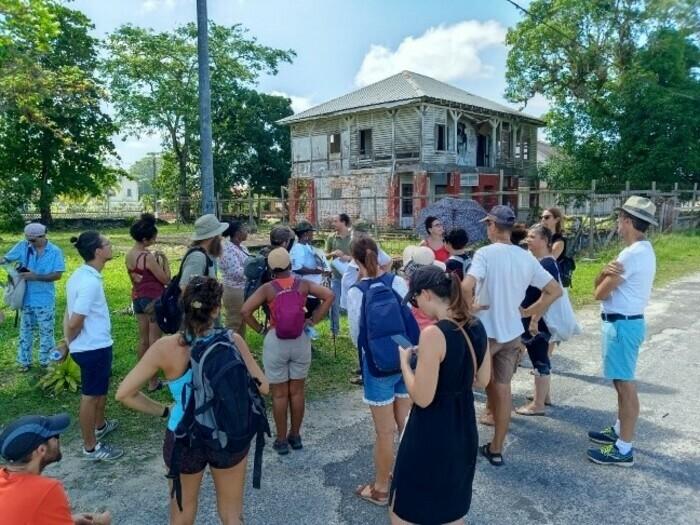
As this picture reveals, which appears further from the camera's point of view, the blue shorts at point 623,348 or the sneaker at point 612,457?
the sneaker at point 612,457

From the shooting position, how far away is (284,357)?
3834 mm

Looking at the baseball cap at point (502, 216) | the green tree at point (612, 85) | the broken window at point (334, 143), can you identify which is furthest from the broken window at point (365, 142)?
the baseball cap at point (502, 216)

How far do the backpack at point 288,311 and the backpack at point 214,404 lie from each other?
3.99 feet

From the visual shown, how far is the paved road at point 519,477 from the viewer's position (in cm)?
327

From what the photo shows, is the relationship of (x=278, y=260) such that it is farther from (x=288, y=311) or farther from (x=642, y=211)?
(x=642, y=211)

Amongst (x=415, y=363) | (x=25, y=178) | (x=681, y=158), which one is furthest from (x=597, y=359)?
(x=25, y=178)

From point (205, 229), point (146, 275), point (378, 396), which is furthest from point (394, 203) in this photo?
point (378, 396)

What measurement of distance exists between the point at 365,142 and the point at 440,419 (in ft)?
85.4

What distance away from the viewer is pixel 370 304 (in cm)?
319

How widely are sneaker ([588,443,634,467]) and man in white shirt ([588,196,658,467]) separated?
2 centimetres

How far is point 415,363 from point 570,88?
106 ft

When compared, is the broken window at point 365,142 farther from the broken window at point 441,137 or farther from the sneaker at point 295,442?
the sneaker at point 295,442

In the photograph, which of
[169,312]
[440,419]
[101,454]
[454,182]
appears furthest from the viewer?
[454,182]

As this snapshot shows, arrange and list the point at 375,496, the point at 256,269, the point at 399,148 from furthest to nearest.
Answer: the point at 399,148 → the point at 256,269 → the point at 375,496
